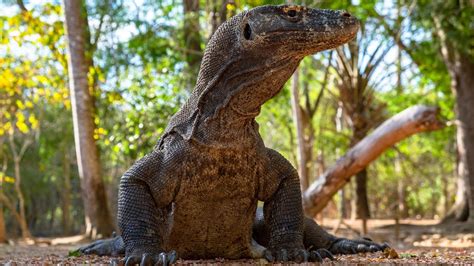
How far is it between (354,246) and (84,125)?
19.0 ft

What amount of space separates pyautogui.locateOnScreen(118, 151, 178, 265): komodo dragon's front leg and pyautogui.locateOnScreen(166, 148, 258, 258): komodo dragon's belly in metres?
0.07

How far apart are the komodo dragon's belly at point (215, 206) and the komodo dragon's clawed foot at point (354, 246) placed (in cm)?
73

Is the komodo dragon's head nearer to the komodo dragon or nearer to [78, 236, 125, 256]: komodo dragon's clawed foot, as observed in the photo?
the komodo dragon

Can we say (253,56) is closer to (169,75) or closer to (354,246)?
(354,246)

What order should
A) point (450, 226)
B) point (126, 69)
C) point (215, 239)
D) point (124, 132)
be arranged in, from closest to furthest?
point (215, 239), point (124, 132), point (126, 69), point (450, 226)

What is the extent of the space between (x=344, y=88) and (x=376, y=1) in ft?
7.21

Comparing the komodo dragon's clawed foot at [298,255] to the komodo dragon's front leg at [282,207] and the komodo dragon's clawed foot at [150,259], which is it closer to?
the komodo dragon's front leg at [282,207]

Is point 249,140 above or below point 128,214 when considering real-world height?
above

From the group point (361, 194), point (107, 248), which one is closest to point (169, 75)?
point (107, 248)

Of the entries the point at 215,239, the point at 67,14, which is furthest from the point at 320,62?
the point at 215,239

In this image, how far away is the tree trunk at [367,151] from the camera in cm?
714

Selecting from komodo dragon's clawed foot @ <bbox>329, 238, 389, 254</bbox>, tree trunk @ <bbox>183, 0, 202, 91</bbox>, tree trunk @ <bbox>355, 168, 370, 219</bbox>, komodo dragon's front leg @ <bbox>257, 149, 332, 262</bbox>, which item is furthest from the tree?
komodo dragon's front leg @ <bbox>257, 149, 332, 262</bbox>

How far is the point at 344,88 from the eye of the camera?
14414mm

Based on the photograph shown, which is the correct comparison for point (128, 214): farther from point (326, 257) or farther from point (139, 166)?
point (326, 257)
